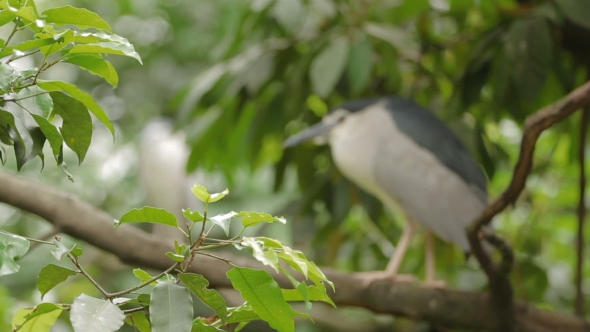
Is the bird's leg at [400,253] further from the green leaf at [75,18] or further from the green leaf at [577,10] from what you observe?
the green leaf at [75,18]

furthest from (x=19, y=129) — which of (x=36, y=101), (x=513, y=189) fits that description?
(x=513, y=189)

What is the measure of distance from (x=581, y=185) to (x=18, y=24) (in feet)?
5.49

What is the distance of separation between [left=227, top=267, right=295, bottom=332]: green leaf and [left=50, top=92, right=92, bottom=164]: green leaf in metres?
0.21

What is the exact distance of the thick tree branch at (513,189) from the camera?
3.76 ft

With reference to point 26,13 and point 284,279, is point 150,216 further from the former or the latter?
point 284,279

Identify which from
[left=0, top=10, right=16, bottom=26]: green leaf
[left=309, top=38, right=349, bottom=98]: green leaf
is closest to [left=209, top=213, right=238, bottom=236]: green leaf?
[left=0, top=10, right=16, bottom=26]: green leaf

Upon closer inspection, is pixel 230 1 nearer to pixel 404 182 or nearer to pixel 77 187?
pixel 77 187

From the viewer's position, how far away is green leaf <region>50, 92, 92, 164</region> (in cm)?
67

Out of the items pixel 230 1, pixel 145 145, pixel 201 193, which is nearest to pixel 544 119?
pixel 201 193

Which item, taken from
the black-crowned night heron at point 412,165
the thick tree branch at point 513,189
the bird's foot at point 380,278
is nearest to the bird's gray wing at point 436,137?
the black-crowned night heron at point 412,165

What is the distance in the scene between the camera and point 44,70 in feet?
2.05

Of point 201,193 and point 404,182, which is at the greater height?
point 201,193

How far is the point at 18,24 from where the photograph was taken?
0.59 m

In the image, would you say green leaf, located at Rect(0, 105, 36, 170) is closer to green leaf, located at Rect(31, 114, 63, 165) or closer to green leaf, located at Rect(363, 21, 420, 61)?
green leaf, located at Rect(31, 114, 63, 165)
